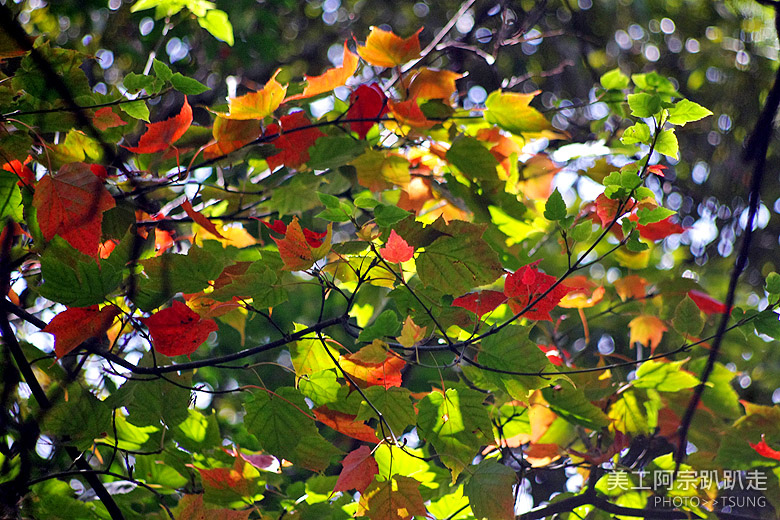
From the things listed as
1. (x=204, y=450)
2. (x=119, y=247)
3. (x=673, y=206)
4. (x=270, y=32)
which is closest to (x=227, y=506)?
(x=204, y=450)

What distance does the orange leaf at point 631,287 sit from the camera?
1059 mm

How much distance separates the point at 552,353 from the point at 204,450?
527 millimetres

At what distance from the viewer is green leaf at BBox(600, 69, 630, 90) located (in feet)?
3.02

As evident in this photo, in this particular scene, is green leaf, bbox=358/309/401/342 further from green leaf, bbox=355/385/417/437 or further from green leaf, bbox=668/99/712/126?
green leaf, bbox=668/99/712/126

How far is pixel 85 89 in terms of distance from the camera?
27.8 inches

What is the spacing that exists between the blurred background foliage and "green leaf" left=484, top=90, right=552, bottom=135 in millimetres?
263

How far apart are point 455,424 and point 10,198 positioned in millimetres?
530

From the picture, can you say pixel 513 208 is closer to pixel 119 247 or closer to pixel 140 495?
pixel 119 247

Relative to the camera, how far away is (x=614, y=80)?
925 millimetres

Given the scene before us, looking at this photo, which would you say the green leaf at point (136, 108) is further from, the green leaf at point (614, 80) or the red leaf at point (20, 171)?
the green leaf at point (614, 80)

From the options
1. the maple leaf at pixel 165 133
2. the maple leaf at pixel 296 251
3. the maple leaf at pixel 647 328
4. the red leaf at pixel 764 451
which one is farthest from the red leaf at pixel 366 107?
the red leaf at pixel 764 451

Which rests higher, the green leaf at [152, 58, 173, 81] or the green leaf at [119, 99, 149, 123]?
the green leaf at [152, 58, 173, 81]

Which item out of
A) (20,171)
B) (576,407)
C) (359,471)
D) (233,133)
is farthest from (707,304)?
(20,171)

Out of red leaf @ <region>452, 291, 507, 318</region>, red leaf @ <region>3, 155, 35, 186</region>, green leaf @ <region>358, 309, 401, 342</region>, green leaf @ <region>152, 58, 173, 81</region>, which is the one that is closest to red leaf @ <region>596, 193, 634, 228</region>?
red leaf @ <region>452, 291, 507, 318</region>
